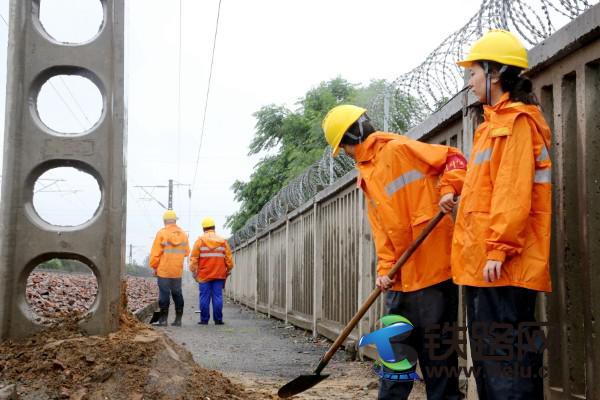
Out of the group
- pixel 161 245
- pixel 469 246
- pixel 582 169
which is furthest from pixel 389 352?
pixel 161 245

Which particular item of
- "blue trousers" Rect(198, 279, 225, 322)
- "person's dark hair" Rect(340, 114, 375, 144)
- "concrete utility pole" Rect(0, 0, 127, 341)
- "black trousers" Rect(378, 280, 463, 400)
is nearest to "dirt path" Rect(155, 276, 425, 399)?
"blue trousers" Rect(198, 279, 225, 322)

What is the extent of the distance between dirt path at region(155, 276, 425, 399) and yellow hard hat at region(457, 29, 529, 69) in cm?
288

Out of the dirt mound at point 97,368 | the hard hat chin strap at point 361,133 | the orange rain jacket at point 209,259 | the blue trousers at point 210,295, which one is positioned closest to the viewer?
the dirt mound at point 97,368

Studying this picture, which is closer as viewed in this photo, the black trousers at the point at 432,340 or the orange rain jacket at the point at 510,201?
the orange rain jacket at the point at 510,201

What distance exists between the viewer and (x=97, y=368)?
427cm

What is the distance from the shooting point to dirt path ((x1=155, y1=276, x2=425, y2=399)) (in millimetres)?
5828

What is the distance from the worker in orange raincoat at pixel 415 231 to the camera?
3910mm

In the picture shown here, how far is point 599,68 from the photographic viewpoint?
334 cm

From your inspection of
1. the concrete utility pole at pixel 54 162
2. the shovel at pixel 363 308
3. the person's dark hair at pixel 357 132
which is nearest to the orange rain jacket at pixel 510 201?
the shovel at pixel 363 308

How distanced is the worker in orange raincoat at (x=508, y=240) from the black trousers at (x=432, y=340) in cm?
55

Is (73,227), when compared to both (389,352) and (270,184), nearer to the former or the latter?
(389,352)

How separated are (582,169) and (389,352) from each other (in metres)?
1.49

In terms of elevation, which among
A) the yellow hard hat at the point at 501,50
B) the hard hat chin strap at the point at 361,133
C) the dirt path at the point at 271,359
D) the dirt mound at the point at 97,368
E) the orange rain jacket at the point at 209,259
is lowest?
the dirt path at the point at 271,359

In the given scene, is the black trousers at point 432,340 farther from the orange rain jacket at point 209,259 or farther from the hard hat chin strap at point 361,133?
the orange rain jacket at point 209,259
